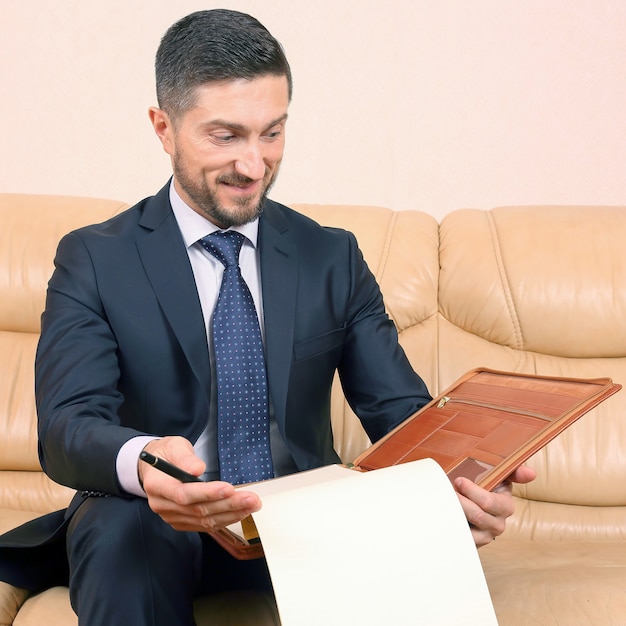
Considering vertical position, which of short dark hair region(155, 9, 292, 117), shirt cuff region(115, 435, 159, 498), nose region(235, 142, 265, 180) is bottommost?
shirt cuff region(115, 435, 159, 498)

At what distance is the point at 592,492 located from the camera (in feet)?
5.70

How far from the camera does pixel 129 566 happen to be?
1.08 m

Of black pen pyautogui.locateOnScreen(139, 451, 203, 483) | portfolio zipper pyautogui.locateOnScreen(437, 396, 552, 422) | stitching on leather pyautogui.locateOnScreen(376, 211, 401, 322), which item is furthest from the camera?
stitching on leather pyautogui.locateOnScreen(376, 211, 401, 322)

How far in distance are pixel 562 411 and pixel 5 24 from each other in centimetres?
190

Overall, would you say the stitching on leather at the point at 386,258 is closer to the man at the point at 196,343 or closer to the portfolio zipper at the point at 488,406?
the man at the point at 196,343

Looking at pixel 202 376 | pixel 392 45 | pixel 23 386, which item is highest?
pixel 392 45

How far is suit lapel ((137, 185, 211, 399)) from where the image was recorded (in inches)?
53.3

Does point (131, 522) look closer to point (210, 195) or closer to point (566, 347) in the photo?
point (210, 195)

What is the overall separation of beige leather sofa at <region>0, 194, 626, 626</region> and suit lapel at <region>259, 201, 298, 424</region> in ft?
1.38

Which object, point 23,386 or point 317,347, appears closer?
point 317,347

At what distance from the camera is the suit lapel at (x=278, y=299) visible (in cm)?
138

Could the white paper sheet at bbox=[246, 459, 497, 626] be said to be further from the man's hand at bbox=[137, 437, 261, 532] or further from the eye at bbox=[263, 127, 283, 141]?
the eye at bbox=[263, 127, 283, 141]

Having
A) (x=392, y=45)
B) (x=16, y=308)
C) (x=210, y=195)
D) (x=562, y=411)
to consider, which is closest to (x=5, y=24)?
(x=16, y=308)

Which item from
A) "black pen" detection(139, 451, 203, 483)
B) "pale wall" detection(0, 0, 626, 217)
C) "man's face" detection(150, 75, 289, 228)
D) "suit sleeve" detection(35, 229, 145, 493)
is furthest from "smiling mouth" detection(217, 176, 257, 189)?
"pale wall" detection(0, 0, 626, 217)
